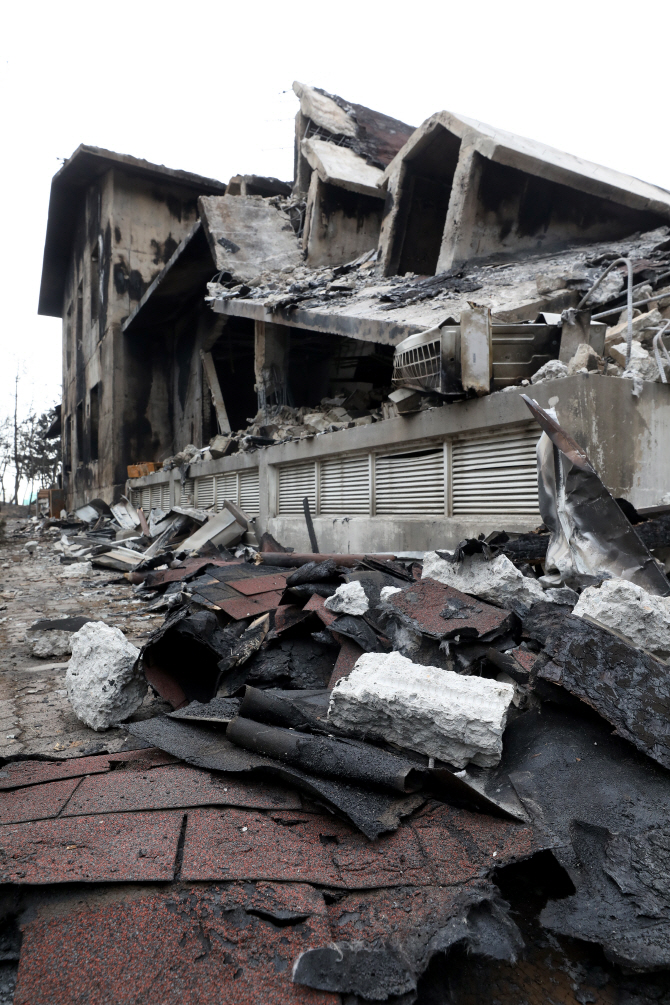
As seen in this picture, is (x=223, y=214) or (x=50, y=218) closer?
(x=223, y=214)

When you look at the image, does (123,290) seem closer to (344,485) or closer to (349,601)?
(344,485)

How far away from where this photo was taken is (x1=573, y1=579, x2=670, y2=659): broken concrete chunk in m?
2.82

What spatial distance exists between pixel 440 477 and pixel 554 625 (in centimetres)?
383

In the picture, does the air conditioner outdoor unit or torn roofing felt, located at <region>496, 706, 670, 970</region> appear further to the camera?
the air conditioner outdoor unit

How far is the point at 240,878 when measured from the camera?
5.57 feet

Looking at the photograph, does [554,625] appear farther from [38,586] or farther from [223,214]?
[223,214]

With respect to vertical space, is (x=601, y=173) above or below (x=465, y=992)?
above

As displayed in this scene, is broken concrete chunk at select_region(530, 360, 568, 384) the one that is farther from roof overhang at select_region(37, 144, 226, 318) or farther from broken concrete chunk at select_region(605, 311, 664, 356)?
roof overhang at select_region(37, 144, 226, 318)

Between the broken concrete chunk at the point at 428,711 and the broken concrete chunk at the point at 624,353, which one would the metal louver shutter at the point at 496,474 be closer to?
the broken concrete chunk at the point at 624,353

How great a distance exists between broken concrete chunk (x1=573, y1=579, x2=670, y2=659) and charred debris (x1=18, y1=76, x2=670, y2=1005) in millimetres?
15

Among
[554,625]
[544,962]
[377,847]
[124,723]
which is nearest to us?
[544,962]

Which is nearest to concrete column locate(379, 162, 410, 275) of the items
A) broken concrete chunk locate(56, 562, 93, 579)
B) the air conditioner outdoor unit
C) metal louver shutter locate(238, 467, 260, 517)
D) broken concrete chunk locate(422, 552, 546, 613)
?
metal louver shutter locate(238, 467, 260, 517)

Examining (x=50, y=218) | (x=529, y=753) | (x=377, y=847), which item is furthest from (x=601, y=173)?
(x=50, y=218)

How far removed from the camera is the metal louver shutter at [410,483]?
655 cm
